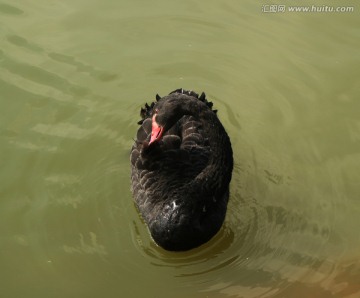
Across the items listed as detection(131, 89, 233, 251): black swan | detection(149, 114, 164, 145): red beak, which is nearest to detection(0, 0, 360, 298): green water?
detection(131, 89, 233, 251): black swan

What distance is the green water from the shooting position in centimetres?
420

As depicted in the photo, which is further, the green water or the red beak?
the green water

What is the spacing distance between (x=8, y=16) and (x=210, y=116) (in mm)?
3061

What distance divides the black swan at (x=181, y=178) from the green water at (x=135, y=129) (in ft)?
0.74

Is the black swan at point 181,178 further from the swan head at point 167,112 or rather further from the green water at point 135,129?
the green water at point 135,129

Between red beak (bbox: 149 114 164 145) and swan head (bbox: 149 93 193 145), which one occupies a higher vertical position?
swan head (bbox: 149 93 193 145)

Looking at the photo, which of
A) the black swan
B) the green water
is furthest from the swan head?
the green water

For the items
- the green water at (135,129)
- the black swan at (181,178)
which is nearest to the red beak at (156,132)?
the black swan at (181,178)

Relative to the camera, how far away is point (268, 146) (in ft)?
17.0

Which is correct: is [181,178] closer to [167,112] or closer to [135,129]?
[167,112]

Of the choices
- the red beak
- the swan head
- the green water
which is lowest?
the green water

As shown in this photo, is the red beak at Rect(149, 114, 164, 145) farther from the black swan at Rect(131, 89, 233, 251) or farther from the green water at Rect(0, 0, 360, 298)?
the green water at Rect(0, 0, 360, 298)

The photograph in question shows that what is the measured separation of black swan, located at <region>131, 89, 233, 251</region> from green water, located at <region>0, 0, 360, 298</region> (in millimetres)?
225

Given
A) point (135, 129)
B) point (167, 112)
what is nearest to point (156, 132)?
point (167, 112)
